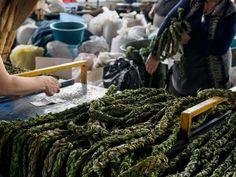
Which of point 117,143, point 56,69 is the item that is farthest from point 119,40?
point 117,143

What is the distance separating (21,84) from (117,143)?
25.7 inches

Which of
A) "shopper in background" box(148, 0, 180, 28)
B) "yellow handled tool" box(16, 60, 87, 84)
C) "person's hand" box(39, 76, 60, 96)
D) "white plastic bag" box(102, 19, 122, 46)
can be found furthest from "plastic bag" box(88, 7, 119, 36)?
"person's hand" box(39, 76, 60, 96)

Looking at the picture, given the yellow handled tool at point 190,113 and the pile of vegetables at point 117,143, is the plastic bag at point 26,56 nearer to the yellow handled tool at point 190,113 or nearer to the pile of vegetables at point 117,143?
the pile of vegetables at point 117,143

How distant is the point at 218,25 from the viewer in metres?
2.83

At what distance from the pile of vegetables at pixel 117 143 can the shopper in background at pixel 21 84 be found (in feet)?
0.72

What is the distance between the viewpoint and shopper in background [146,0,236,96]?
283 cm

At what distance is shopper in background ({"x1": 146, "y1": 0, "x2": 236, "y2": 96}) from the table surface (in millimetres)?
1060

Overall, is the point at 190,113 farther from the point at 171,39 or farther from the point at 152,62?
the point at 152,62

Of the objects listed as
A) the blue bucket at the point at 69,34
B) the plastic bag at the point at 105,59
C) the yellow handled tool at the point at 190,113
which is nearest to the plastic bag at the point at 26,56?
the blue bucket at the point at 69,34

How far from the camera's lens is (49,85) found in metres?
1.94

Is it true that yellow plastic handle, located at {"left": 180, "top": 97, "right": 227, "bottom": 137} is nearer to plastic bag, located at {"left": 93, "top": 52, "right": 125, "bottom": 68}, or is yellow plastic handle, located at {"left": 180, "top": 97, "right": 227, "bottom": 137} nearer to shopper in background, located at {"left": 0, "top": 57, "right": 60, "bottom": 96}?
shopper in background, located at {"left": 0, "top": 57, "right": 60, "bottom": 96}

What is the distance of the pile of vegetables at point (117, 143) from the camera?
1167mm

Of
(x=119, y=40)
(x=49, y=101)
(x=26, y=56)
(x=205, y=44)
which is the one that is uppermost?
(x=205, y=44)

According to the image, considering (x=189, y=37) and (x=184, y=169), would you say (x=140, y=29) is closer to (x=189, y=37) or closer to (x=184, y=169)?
(x=189, y=37)
